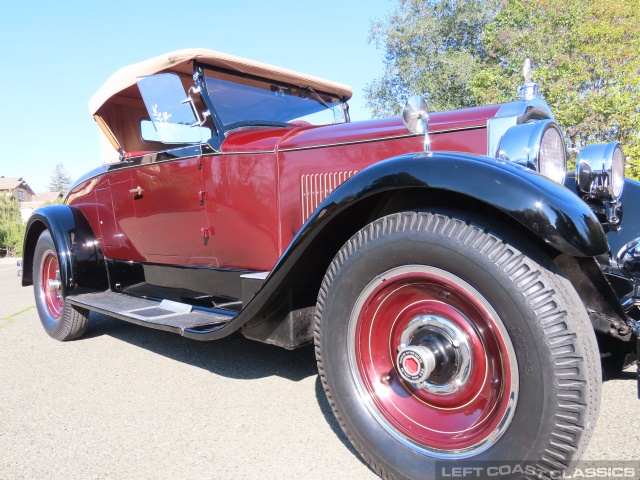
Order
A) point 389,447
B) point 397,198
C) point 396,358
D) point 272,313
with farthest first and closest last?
point 272,313 < point 397,198 < point 396,358 < point 389,447

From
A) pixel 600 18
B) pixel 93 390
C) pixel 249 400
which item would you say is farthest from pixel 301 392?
pixel 600 18

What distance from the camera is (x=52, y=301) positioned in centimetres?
434

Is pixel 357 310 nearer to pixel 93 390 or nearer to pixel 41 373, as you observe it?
pixel 93 390

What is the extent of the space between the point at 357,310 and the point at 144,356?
87.6 inches

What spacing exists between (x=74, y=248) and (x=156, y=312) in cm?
138

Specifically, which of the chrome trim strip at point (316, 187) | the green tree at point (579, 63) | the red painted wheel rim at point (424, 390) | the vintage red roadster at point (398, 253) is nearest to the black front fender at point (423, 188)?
the vintage red roadster at point (398, 253)

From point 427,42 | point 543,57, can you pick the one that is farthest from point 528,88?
point 427,42

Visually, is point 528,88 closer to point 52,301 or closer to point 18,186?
point 52,301

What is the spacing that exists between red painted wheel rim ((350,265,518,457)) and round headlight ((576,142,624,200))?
4.01 ft

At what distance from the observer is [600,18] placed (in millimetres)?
12617

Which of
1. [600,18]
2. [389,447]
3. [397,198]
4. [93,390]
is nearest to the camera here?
[389,447]

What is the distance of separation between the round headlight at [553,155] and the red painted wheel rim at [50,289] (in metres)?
3.96

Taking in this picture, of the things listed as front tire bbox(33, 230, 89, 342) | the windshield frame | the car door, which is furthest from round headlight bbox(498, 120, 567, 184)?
front tire bbox(33, 230, 89, 342)

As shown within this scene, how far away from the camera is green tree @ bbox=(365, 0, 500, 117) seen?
18141 millimetres
